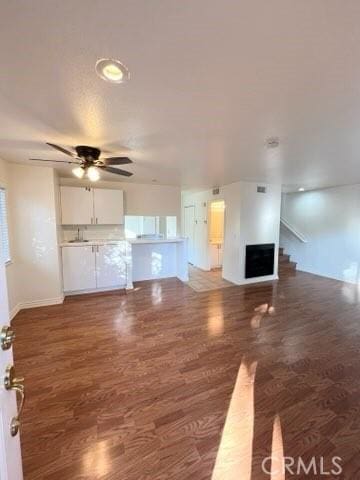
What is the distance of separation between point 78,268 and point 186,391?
3122mm

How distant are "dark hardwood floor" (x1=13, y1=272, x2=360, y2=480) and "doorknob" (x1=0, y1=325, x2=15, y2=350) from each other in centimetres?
119

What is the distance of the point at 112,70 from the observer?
50.1 inches

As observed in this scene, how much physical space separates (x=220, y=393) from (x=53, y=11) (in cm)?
267

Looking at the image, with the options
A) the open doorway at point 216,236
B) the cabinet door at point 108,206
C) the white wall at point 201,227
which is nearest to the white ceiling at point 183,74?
the cabinet door at point 108,206

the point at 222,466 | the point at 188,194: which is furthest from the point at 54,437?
the point at 188,194

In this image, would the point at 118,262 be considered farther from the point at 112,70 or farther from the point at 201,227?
the point at 112,70

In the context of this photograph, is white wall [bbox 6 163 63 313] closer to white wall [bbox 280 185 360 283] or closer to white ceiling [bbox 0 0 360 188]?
white ceiling [bbox 0 0 360 188]

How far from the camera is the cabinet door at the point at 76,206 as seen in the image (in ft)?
13.7

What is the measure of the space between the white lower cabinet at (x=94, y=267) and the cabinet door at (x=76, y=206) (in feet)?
1.94

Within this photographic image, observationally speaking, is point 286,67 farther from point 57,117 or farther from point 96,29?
point 57,117

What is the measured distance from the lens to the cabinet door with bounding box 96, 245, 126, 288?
4.30m

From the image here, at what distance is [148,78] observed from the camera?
52.8 inches

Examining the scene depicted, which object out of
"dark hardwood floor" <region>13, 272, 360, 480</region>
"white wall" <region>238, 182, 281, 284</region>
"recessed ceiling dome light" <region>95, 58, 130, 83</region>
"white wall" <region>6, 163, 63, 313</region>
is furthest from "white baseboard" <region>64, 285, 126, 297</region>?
"recessed ceiling dome light" <region>95, 58, 130, 83</region>

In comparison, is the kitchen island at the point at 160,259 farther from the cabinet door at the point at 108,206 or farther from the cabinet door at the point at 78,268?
the cabinet door at the point at 78,268
